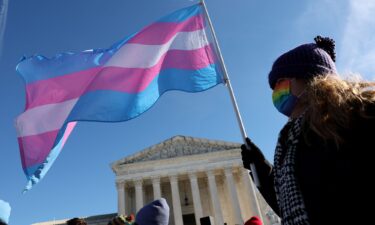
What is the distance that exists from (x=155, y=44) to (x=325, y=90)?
4.40 meters

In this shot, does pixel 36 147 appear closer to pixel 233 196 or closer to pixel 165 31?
pixel 165 31

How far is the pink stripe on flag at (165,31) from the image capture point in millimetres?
5801

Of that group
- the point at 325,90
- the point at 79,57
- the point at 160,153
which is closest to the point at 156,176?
the point at 160,153

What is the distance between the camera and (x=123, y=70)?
5566 millimetres

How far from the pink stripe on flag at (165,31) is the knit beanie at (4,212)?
10.6 feet

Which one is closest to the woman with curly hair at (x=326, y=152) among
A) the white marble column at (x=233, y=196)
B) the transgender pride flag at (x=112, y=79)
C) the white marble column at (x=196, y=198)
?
the transgender pride flag at (x=112, y=79)

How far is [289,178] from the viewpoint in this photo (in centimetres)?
164

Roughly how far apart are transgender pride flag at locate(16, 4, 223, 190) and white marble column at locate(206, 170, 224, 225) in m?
28.4

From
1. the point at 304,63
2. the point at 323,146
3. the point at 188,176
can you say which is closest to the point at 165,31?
the point at 304,63

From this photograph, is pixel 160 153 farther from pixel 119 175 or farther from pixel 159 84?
pixel 159 84

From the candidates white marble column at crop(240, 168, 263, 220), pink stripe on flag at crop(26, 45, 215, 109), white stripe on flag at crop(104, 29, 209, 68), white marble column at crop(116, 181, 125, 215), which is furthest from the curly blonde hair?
white marble column at crop(116, 181, 125, 215)

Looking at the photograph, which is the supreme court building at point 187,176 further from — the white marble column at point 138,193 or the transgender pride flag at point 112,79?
the transgender pride flag at point 112,79

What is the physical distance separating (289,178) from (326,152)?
0.23 m

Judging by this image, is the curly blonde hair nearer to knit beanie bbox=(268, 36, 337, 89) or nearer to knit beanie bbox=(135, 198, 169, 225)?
knit beanie bbox=(268, 36, 337, 89)
